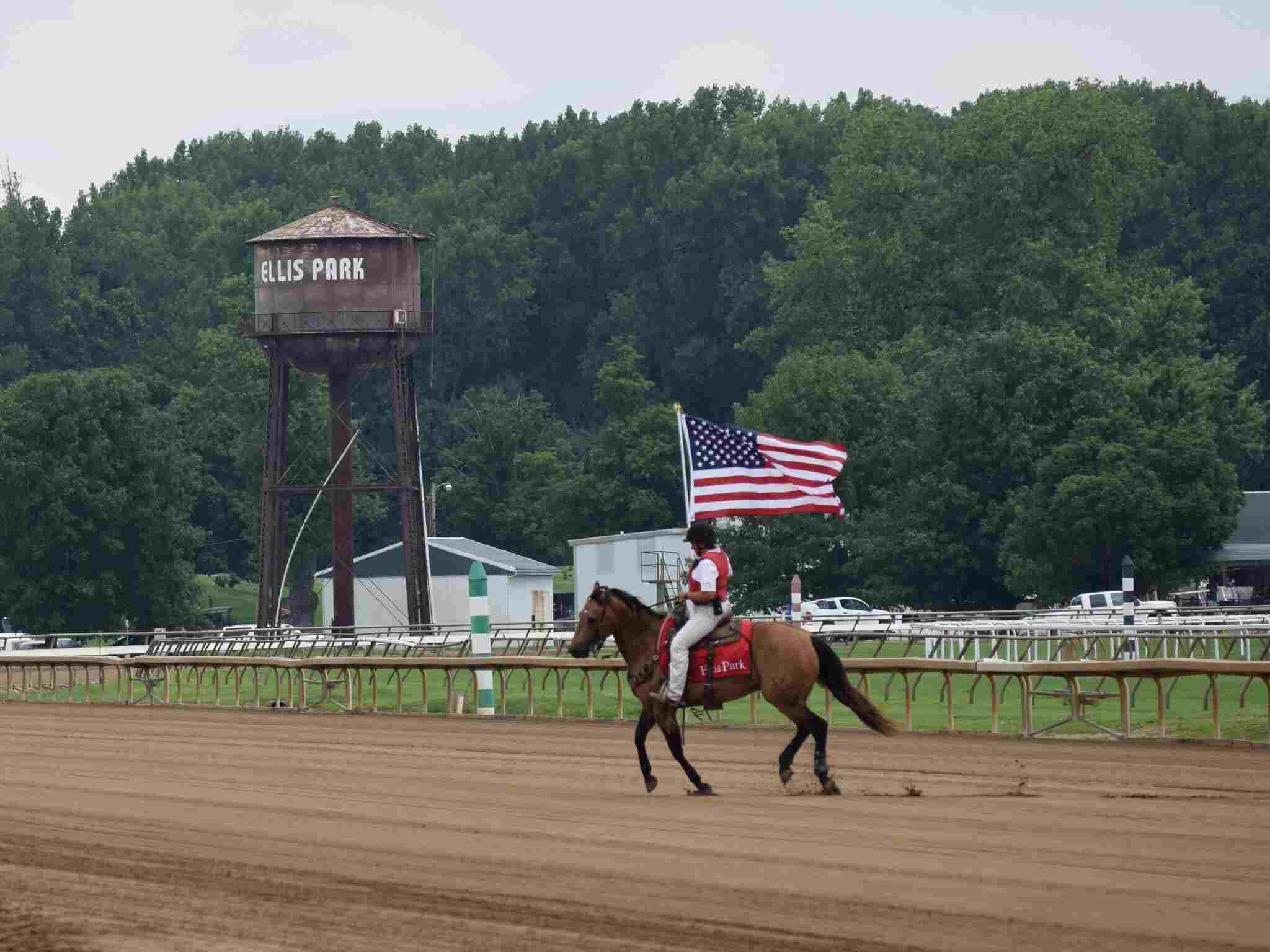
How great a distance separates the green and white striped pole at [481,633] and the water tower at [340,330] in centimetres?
2723

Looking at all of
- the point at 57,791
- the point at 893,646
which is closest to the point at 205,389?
the point at 893,646

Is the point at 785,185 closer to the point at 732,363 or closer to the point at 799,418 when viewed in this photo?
the point at 732,363

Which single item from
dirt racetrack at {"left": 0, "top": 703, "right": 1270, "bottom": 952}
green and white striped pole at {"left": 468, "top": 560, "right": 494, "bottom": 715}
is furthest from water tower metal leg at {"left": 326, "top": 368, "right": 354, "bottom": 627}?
dirt racetrack at {"left": 0, "top": 703, "right": 1270, "bottom": 952}

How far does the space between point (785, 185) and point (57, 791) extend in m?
93.5

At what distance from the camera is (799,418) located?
7150 cm

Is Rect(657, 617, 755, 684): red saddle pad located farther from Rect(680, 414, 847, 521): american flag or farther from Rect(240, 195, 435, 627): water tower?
Rect(240, 195, 435, 627): water tower

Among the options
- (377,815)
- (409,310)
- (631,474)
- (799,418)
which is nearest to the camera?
(377,815)

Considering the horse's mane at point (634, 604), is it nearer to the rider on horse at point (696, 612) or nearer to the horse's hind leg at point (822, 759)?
the rider on horse at point (696, 612)

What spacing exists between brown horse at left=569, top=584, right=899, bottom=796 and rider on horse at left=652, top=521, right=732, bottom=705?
0.35ft

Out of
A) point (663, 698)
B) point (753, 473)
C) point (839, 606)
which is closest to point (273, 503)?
point (839, 606)

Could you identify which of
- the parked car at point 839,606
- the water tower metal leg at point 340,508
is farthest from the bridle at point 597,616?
the water tower metal leg at point 340,508

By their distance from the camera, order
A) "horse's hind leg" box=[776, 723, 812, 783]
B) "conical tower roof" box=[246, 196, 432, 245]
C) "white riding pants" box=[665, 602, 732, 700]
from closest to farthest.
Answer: "horse's hind leg" box=[776, 723, 812, 783]
"white riding pants" box=[665, 602, 732, 700]
"conical tower roof" box=[246, 196, 432, 245]

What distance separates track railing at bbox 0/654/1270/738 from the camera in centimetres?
2052

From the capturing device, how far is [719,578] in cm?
1606
